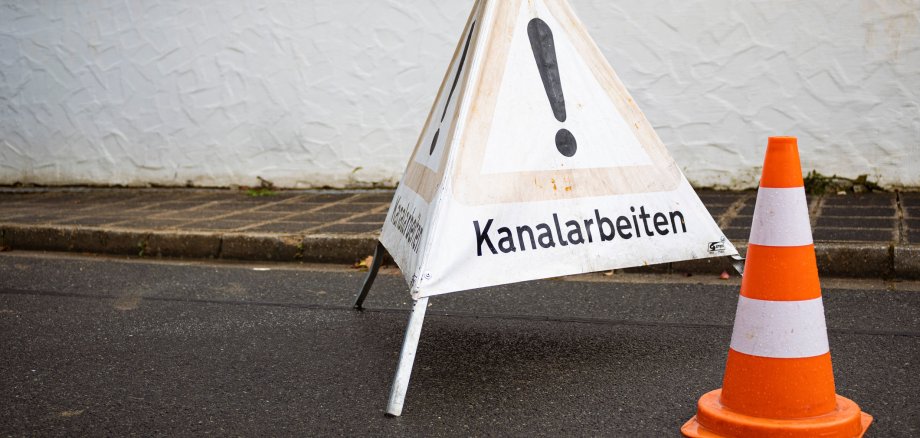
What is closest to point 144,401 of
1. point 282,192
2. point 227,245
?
point 227,245

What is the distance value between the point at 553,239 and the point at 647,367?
0.59 meters

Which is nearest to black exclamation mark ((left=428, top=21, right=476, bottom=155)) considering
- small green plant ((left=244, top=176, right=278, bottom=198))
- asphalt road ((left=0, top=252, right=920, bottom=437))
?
asphalt road ((left=0, top=252, right=920, bottom=437))

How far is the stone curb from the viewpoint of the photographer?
14.5ft

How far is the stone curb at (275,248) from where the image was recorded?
4.43 metres

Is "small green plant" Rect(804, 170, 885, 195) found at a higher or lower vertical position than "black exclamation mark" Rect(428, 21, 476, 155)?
lower

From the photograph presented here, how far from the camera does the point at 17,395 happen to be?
10.1 feet

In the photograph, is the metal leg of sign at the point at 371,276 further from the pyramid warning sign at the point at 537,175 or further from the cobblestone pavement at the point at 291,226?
the cobblestone pavement at the point at 291,226

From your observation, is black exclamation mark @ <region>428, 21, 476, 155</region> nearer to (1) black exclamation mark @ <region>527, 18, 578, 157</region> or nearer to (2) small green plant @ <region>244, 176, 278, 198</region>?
(1) black exclamation mark @ <region>527, 18, 578, 157</region>

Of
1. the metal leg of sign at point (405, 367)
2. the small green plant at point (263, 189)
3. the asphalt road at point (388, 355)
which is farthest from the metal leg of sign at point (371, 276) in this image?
the small green plant at point (263, 189)

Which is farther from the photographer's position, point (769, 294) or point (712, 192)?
point (712, 192)

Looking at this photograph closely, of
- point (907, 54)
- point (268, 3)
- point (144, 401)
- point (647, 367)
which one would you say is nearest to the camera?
point (144, 401)

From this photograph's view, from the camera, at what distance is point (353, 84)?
7.37m

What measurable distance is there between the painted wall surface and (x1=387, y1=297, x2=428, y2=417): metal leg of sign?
14.1ft

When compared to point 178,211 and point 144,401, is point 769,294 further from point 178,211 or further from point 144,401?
point 178,211
